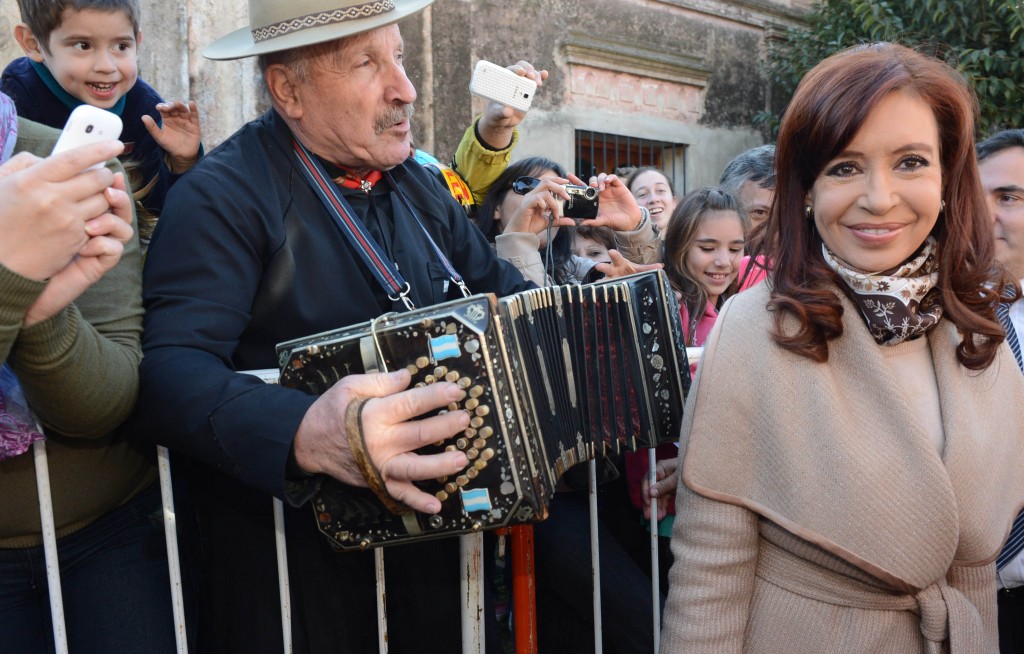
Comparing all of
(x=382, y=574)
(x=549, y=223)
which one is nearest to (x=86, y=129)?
(x=382, y=574)

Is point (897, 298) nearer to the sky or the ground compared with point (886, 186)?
nearer to the ground

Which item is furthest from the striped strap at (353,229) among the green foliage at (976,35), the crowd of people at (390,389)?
the green foliage at (976,35)

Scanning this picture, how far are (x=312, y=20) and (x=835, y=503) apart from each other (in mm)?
1559

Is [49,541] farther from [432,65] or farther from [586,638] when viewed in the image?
[432,65]

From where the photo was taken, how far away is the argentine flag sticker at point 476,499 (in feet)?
5.56

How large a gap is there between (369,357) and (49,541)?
2.58ft

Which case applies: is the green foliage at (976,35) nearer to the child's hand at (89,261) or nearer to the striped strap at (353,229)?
the striped strap at (353,229)

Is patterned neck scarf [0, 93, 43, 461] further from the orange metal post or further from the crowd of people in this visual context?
the orange metal post

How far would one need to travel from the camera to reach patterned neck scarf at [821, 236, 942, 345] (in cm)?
189

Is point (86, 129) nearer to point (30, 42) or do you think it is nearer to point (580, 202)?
point (580, 202)

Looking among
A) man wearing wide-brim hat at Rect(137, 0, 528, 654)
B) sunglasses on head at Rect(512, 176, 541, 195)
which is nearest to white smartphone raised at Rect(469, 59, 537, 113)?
sunglasses on head at Rect(512, 176, 541, 195)

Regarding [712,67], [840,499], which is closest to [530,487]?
[840,499]

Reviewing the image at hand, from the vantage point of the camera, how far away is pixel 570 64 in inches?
354

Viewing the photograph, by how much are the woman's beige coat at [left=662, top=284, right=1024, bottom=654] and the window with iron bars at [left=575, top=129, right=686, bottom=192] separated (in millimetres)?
7014
